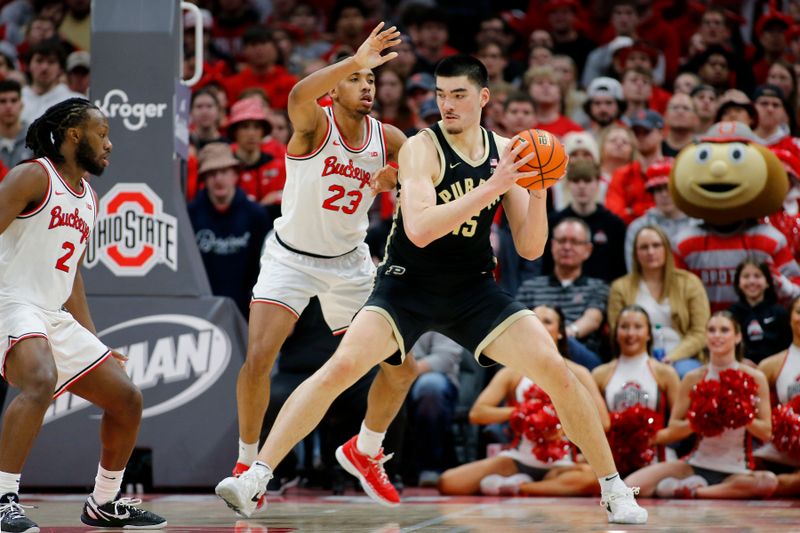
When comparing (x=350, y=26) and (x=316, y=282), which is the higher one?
(x=350, y=26)

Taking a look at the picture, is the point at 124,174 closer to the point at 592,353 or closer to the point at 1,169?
the point at 1,169

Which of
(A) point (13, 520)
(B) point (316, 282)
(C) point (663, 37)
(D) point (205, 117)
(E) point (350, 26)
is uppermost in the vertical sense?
(E) point (350, 26)

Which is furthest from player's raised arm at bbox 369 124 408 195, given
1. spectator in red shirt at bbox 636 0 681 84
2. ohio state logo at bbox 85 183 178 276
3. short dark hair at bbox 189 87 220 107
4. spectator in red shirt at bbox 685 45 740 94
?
spectator in red shirt at bbox 636 0 681 84

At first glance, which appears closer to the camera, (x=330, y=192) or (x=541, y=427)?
(x=330, y=192)

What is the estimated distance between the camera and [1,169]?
10375mm

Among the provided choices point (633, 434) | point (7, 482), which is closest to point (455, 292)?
point (7, 482)

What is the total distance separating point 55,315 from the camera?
19.2 ft

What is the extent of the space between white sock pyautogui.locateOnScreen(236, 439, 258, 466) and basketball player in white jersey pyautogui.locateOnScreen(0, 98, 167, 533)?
71 cm

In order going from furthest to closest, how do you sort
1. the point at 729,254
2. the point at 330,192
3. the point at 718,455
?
the point at 729,254 → the point at 718,455 → the point at 330,192

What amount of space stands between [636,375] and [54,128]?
14.3 ft

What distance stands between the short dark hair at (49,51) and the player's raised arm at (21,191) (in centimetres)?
649

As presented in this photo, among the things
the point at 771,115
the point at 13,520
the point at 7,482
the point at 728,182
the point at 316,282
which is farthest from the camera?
the point at 771,115

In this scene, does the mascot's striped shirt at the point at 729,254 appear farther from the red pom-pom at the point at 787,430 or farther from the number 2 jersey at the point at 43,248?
the number 2 jersey at the point at 43,248

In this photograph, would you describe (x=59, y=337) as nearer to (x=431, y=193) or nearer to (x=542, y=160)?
(x=431, y=193)
